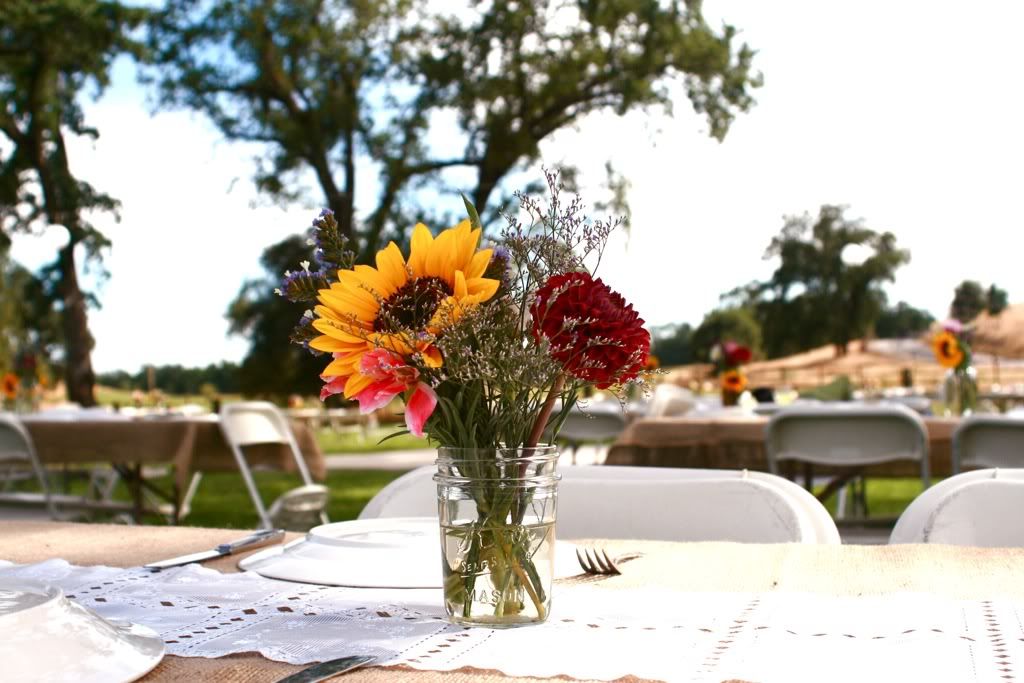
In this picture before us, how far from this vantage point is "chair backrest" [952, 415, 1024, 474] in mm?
3023

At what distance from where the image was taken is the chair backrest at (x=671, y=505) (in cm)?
119

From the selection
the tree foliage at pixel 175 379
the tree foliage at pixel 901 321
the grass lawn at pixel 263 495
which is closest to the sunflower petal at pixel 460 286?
the grass lawn at pixel 263 495

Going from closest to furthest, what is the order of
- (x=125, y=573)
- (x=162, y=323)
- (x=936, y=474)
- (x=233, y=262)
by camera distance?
(x=125, y=573) < (x=936, y=474) < (x=162, y=323) < (x=233, y=262)

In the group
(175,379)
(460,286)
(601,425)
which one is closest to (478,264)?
(460,286)

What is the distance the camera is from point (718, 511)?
1257 millimetres

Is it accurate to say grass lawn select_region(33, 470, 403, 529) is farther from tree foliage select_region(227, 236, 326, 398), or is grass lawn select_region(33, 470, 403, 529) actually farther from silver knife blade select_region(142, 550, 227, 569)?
tree foliage select_region(227, 236, 326, 398)

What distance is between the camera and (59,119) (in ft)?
45.7

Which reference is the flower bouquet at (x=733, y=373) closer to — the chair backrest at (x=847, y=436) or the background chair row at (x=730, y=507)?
the chair backrest at (x=847, y=436)

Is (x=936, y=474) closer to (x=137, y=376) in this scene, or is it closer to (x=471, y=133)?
(x=471, y=133)

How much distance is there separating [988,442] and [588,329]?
2.78 m

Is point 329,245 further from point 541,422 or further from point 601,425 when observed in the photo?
point 601,425

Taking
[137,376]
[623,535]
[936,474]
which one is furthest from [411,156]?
[623,535]

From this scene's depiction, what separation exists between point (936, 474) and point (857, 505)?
5.42ft

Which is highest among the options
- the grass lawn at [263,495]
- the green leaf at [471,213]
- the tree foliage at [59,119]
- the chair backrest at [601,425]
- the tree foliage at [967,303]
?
the tree foliage at [59,119]
